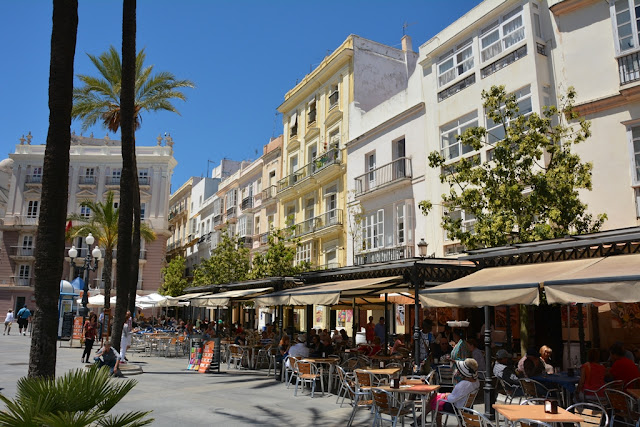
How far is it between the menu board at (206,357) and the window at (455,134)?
11.5 metres

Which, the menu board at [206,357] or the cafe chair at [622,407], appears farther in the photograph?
the menu board at [206,357]

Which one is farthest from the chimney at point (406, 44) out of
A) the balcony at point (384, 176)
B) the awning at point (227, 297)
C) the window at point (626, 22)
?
the awning at point (227, 297)

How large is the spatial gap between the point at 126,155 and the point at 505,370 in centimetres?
1293

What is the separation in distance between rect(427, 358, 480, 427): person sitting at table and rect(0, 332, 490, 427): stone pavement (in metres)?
1.41

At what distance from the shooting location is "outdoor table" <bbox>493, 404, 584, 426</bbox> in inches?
234

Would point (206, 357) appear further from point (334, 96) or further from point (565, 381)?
point (334, 96)

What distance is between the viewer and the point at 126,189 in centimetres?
1694

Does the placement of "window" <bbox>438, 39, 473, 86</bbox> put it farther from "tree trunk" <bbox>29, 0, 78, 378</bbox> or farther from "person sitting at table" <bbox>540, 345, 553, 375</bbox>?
"tree trunk" <bbox>29, 0, 78, 378</bbox>

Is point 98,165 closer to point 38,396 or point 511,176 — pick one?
point 511,176

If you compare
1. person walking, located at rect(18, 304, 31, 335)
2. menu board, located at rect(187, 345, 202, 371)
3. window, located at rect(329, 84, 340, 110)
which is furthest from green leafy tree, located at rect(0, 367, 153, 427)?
person walking, located at rect(18, 304, 31, 335)

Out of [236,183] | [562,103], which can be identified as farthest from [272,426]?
[236,183]

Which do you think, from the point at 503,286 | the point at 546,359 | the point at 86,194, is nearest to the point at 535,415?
the point at 503,286

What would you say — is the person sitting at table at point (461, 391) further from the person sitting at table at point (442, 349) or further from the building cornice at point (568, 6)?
the building cornice at point (568, 6)

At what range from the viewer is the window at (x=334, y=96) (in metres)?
31.2
